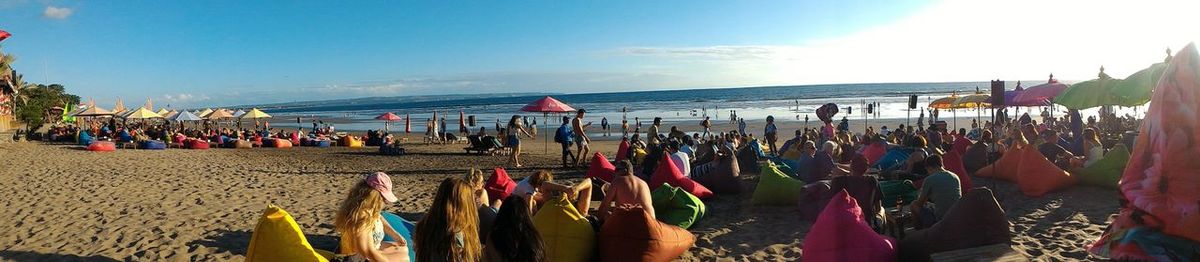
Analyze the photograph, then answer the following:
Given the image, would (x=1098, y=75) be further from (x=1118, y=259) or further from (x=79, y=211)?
(x=79, y=211)

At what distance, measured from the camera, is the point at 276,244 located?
175 inches

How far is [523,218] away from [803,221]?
192 inches

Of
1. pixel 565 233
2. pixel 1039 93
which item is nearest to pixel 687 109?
pixel 1039 93

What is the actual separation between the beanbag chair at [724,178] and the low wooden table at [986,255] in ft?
16.6

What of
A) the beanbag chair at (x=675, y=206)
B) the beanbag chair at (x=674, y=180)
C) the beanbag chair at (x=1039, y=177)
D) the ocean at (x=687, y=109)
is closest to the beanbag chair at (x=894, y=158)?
the beanbag chair at (x=1039, y=177)

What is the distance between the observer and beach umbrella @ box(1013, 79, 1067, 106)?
42.1 ft

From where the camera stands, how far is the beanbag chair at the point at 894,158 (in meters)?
10.1

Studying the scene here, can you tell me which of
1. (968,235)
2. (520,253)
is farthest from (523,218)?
(968,235)

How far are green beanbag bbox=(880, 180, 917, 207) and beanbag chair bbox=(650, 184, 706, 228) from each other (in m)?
2.20

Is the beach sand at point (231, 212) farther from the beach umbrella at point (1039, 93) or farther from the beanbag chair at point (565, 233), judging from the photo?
the beach umbrella at point (1039, 93)

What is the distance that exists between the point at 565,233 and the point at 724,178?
14.9 ft

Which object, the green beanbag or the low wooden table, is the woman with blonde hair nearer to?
the low wooden table

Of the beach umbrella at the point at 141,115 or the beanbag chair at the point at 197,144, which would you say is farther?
the beach umbrella at the point at 141,115

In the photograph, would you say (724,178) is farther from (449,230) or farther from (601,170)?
(449,230)
